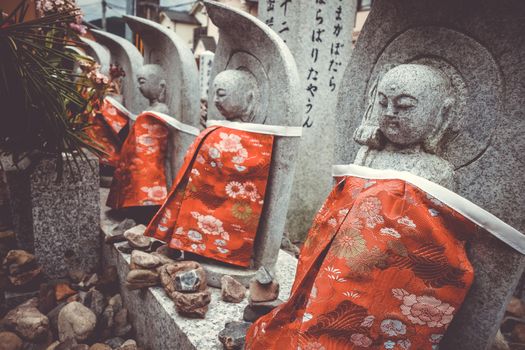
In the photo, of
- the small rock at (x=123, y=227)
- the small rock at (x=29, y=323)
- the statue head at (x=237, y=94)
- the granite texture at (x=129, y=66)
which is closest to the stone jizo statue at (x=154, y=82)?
the granite texture at (x=129, y=66)

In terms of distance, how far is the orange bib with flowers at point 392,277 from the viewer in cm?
129

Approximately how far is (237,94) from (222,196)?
68 centimetres

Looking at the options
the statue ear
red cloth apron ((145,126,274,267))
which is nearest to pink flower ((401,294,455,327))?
red cloth apron ((145,126,274,267))

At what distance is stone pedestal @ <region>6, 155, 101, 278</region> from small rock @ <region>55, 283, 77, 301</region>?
25 centimetres

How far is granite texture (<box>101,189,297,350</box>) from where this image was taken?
185 cm

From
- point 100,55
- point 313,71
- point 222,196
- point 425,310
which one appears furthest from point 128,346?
point 100,55

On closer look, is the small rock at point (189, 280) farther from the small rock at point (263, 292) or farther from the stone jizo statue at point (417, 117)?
the stone jizo statue at point (417, 117)

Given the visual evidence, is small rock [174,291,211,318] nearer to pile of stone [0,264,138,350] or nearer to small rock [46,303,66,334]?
pile of stone [0,264,138,350]

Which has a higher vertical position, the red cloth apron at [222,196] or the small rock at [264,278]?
the red cloth apron at [222,196]

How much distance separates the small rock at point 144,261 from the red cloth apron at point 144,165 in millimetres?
1067

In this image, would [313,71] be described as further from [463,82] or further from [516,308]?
[516,308]

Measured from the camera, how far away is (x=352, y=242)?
4.41ft

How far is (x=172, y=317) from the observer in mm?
1966

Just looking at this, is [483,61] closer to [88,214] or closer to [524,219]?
[524,219]
